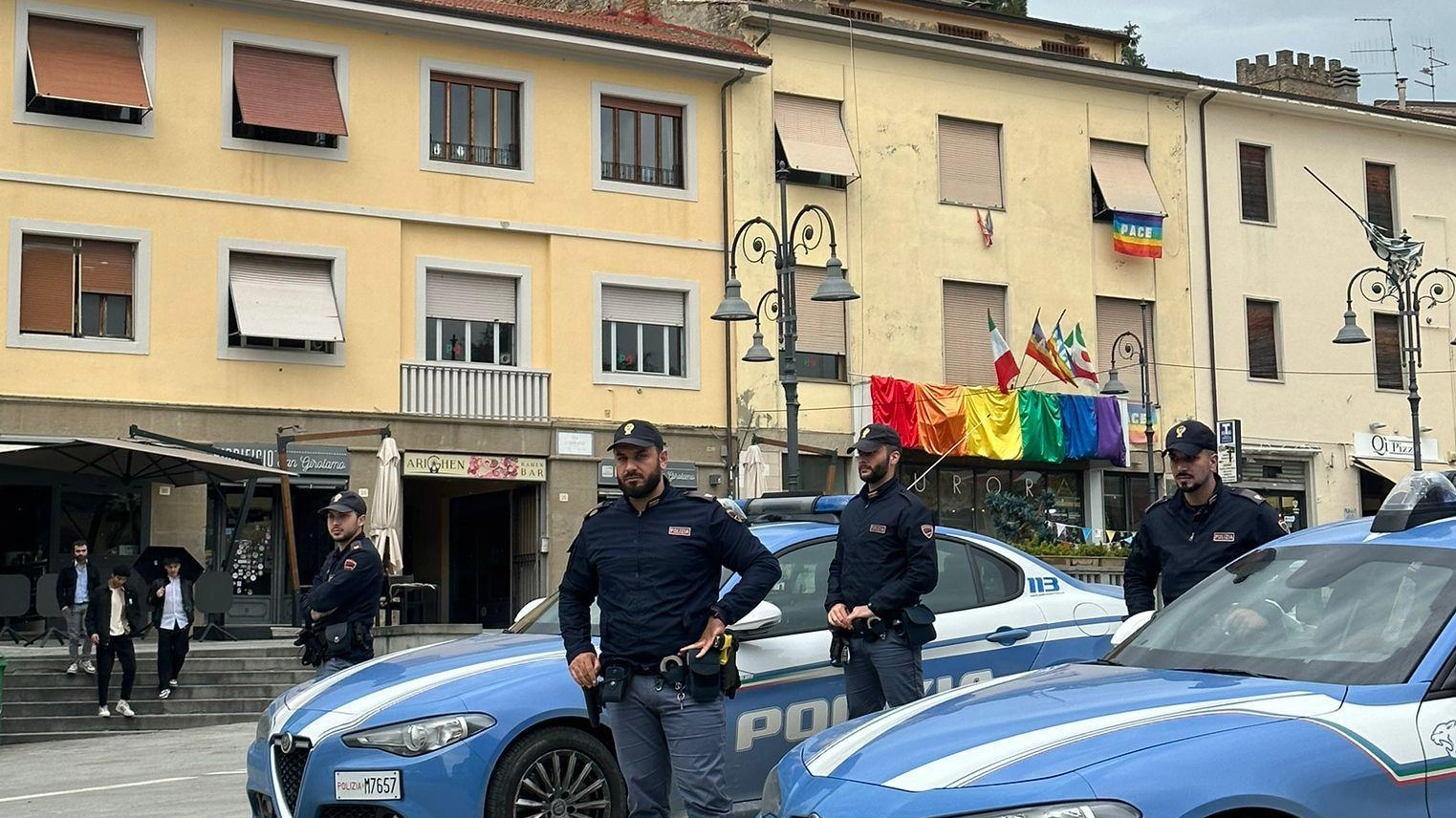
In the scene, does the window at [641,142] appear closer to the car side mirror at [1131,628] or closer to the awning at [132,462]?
the awning at [132,462]

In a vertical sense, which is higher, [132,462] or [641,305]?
[641,305]

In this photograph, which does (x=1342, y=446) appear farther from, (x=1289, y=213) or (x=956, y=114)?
(x=956, y=114)

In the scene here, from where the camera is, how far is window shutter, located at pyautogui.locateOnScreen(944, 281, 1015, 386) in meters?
30.5

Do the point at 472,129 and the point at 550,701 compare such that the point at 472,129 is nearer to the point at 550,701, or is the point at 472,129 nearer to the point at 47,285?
the point at 47,285

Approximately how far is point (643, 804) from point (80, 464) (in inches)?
725

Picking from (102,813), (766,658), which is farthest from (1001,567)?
(102,813)

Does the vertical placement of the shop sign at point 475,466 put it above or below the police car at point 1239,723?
above

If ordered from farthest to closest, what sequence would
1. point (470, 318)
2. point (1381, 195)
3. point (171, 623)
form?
point (1381, 195), point (470, 318), point (171, 623)

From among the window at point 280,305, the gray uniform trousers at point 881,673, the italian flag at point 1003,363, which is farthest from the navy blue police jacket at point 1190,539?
the italian flag at point 1003,363

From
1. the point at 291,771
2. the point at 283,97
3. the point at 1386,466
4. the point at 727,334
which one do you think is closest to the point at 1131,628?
the point at 291,771

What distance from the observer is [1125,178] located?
3231cm

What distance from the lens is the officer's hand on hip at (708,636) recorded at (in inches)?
254

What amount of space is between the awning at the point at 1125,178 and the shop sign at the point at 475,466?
1206cm

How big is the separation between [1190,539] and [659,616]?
2787 millimetres
